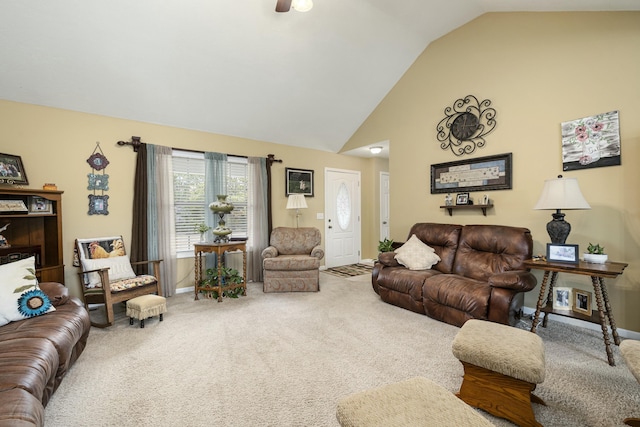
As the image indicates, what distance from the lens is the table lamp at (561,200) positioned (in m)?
2.55

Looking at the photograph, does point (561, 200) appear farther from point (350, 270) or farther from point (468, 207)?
point (350, 270)

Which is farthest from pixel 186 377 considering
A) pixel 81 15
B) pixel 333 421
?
pixel 81 15

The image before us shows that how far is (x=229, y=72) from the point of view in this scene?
12.5 feet

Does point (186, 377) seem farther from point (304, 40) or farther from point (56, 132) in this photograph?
point (304, 40)

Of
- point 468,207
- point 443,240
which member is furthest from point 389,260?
point 468,207

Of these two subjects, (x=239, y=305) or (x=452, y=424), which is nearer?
(x=452, y=424)

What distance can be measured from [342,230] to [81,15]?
5.10m

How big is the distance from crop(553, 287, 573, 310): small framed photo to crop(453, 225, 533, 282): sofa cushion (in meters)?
0.38

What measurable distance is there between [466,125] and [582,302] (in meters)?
2.48

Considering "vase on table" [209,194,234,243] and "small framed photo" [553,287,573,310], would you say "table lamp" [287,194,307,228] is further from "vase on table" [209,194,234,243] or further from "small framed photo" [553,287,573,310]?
"small framed photo" [553,287,573,310]

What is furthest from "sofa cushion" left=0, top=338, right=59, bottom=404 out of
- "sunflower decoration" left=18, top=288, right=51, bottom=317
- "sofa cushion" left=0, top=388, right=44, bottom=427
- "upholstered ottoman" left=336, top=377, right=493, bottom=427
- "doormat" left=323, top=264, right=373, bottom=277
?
"doormat" left=323, top=264, right=373, bottom=277

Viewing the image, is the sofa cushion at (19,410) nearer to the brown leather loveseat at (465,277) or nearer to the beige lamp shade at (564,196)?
the brown leather loveseat at (465,277)

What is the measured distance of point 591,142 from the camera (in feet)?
9.66

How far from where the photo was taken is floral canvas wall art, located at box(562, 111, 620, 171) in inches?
111
